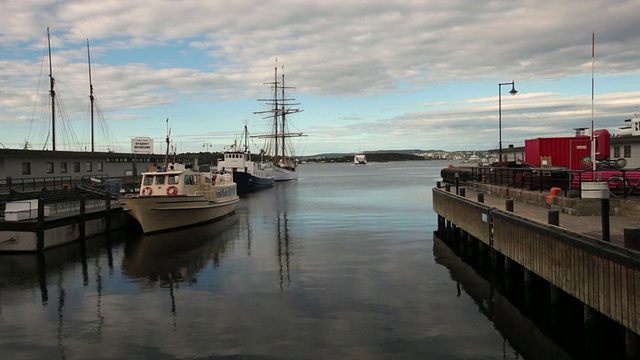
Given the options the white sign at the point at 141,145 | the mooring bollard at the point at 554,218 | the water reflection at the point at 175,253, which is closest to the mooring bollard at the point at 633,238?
the mooring bollard at the point at 554,218

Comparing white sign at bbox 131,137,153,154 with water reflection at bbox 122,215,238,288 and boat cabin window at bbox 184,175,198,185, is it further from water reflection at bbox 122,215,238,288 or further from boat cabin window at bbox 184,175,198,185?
water reflection at bbox 122,215,238,288

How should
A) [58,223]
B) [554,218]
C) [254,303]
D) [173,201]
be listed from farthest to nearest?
[173,201], [58,223], [254,303], [554,218]

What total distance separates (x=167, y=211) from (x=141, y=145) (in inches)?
863

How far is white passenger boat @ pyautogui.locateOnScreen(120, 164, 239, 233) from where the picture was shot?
97.5 ft

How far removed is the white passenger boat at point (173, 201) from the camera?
29703 mm

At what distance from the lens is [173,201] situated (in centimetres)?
3080

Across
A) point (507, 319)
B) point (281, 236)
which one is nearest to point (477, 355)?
point (507, 319)

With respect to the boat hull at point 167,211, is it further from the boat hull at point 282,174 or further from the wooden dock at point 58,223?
the boat hull at point 282,174

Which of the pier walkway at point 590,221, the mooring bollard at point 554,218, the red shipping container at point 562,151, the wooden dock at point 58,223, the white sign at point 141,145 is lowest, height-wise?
the wooden dock at point 58,223

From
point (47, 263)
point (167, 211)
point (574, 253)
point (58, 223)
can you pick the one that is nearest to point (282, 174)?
point (167, 211)

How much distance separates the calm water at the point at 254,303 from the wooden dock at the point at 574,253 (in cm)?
158

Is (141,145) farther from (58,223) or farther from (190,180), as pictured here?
(58,223)

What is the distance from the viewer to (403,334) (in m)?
12.3

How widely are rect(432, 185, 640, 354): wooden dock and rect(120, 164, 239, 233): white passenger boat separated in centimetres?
1896
